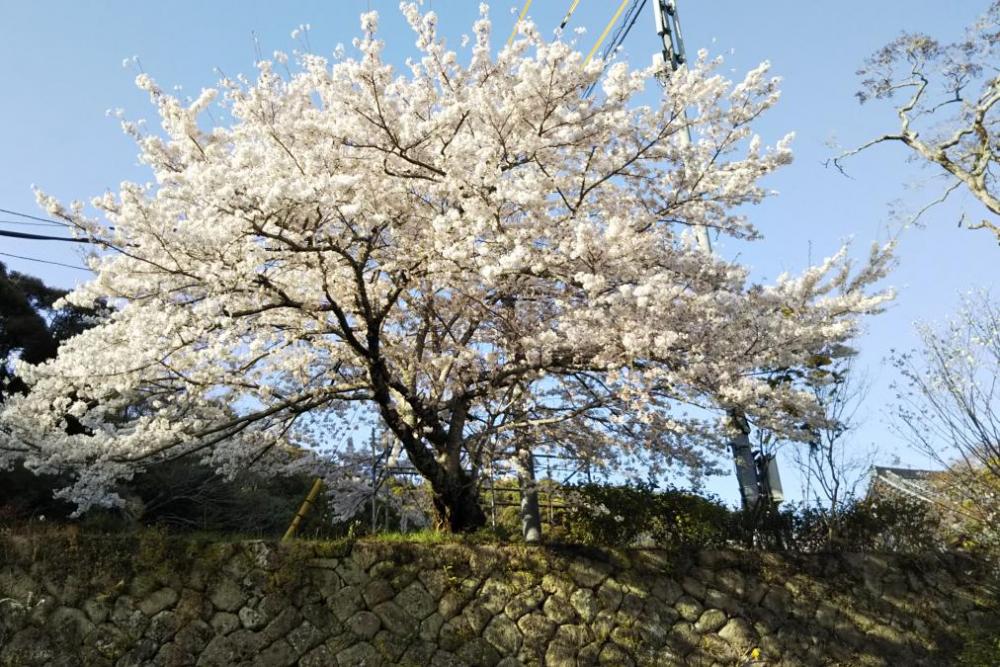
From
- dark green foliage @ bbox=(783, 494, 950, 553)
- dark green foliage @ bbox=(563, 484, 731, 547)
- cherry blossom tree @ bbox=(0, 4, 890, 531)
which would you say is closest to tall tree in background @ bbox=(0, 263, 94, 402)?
cherry blossom tree @ bbox=(0, 4, 890, 531)

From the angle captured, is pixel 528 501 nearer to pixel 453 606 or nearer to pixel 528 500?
pixel 528 500

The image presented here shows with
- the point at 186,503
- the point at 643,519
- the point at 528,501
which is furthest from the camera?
the point at 186,503

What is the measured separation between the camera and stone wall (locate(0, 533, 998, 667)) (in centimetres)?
699

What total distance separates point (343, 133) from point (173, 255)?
2049 millimetres

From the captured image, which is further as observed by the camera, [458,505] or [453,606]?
[458,505]

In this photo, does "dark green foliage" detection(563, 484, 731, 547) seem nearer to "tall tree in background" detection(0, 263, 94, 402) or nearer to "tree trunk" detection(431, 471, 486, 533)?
"tree trunk" detection(431, 471, 486, 533)

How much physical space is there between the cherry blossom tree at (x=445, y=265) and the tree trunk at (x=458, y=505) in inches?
1.0

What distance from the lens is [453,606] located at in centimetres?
742

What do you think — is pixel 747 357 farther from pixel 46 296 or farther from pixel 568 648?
pixel 46 296

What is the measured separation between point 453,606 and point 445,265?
3609mm

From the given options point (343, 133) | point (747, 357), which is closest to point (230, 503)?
point (343, 133)

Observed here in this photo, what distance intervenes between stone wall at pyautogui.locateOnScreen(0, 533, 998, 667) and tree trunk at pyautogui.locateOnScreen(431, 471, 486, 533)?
71cm

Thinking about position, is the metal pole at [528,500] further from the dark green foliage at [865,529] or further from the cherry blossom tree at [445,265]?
the dark green foliage at [865,529]

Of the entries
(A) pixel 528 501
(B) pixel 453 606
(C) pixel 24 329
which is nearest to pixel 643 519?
(A) pixel 528 501
